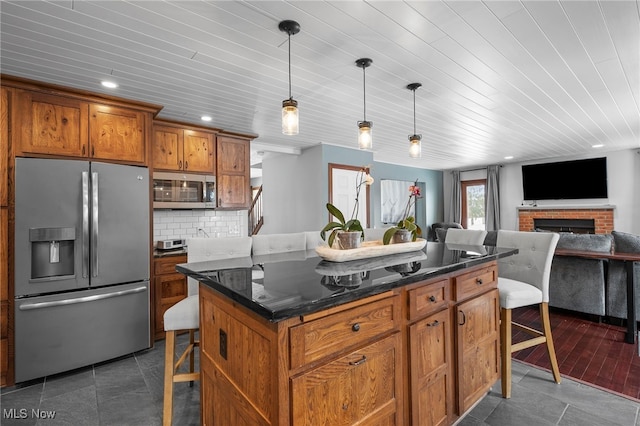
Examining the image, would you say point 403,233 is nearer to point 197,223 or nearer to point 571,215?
point 197,223

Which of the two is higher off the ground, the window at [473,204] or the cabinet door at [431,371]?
the window at [473,204]

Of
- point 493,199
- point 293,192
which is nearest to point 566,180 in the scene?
point 493,199

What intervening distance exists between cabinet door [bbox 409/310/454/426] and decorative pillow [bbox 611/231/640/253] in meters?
3.00

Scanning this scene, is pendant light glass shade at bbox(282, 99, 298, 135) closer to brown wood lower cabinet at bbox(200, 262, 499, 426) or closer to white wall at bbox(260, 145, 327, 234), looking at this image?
brown wood lower cabinet at bbox(200, 262, 499, 426)

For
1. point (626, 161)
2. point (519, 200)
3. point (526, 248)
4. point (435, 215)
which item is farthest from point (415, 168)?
point (526, 248)

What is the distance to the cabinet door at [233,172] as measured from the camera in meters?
4.20

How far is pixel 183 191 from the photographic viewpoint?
3.84m

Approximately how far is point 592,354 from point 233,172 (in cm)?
436

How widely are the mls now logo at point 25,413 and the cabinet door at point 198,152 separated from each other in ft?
8.47

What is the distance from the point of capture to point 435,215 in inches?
351

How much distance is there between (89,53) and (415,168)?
7.46 metres

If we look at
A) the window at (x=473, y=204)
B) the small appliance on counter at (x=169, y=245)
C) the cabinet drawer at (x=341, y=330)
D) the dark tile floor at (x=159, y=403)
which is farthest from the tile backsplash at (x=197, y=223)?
the window at (x=473, y=204)

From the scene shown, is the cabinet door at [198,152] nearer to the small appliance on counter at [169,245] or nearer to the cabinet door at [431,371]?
the small appliance on counter at [169,245]

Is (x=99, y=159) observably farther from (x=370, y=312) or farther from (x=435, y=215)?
(x=435, y=215)
